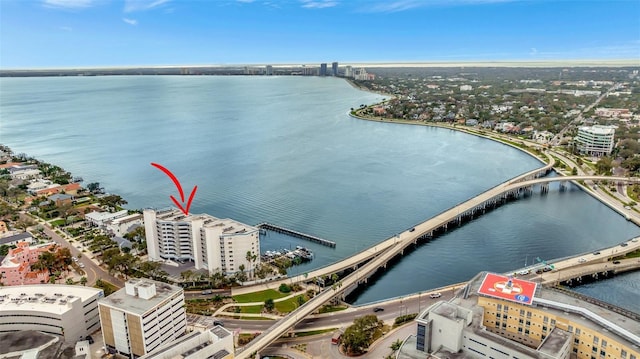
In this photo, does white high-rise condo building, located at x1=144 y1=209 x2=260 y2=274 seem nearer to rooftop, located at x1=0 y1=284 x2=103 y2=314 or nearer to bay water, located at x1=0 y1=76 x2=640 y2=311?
bay water, located at x1=0 y1=76 x2=640 y2=311

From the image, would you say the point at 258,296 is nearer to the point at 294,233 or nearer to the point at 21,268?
the point at 294,233

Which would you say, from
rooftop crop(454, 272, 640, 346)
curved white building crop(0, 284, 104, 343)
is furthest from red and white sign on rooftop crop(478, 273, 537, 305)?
curved white building crop(0, 284, 104, 343)

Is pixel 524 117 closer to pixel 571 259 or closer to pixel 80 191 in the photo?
pixel 571 259

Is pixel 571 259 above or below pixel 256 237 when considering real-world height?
below

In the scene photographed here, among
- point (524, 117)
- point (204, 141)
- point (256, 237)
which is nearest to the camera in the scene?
point (256, 237)

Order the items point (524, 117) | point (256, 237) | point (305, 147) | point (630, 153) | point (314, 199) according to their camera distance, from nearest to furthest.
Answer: point (256, 237)
point (314, 199)
point (630, 153)
point (305, 147)
point (524, 117)

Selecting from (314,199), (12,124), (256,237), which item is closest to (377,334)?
(256,237)
